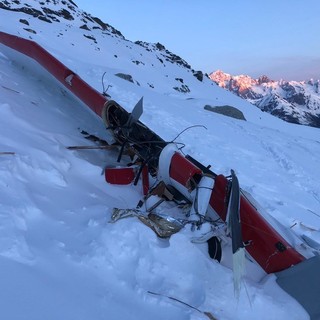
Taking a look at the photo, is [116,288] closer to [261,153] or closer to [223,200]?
[223,200]

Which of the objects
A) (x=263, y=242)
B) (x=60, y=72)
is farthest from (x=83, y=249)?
(x=60, y=72)

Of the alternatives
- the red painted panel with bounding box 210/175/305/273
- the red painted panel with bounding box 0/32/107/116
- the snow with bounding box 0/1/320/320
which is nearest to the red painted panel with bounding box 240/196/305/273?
the red painted panel with bounding box 210/175/305/273

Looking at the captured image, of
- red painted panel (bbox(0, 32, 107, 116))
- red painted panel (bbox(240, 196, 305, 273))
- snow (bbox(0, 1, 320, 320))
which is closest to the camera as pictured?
snow (bbox(0, 1, 320, 320))

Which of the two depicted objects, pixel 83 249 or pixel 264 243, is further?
pixel 264 243

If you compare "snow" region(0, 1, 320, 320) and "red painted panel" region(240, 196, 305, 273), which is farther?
"red painted panel" region(240, 196, 305, 273)

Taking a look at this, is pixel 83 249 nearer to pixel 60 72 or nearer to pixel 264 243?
pixel 264 243

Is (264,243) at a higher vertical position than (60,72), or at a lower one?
lower

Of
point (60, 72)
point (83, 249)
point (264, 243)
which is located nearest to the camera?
point (83, 249)

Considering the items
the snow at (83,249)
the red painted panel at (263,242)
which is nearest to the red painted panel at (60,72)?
the snow at (83,249)

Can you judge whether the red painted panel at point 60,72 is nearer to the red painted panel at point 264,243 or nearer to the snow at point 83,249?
the snow at point 83,249

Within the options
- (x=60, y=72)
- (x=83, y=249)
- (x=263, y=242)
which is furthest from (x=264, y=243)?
(x=60, y=72)

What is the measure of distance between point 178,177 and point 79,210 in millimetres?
1199

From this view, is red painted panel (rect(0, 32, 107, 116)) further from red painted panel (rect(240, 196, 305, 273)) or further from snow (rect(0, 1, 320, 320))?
red painted panel (rect(240, 196, 305, 273))

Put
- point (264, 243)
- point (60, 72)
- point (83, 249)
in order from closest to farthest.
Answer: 1. point (83, 249)
2. point (264, 243)
3. point (60, 72)
